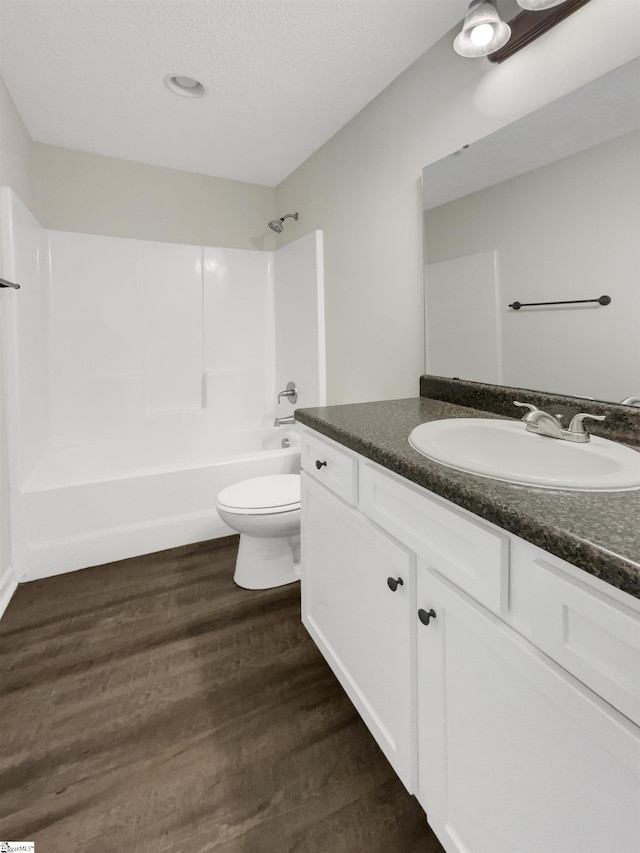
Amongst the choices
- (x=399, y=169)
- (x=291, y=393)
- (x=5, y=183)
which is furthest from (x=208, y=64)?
(x=291, y=393)

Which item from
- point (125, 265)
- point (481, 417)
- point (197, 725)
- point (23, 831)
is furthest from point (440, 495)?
point (125, 265)

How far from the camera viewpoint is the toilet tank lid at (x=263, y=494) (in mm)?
1899

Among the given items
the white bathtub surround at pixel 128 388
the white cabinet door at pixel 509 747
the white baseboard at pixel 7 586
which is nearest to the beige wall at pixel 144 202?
the white bathtub surround at pixel 128 388

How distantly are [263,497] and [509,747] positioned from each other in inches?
56.1

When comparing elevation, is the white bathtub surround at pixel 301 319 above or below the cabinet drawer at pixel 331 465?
above

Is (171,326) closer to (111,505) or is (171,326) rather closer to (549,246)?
(111,505)

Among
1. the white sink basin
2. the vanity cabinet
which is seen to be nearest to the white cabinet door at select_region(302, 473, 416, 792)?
the vanity cabinet

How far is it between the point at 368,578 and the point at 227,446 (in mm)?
2240

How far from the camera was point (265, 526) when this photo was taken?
1867 mm

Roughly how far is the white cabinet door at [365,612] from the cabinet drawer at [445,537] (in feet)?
0.21

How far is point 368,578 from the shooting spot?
3.67 ft

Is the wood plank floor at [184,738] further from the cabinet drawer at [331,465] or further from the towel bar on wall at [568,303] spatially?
the towel bar on wall at [568,303]

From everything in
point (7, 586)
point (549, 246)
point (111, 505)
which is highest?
point (549, 246)

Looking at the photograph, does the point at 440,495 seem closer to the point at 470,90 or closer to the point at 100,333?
the point at 470,90
